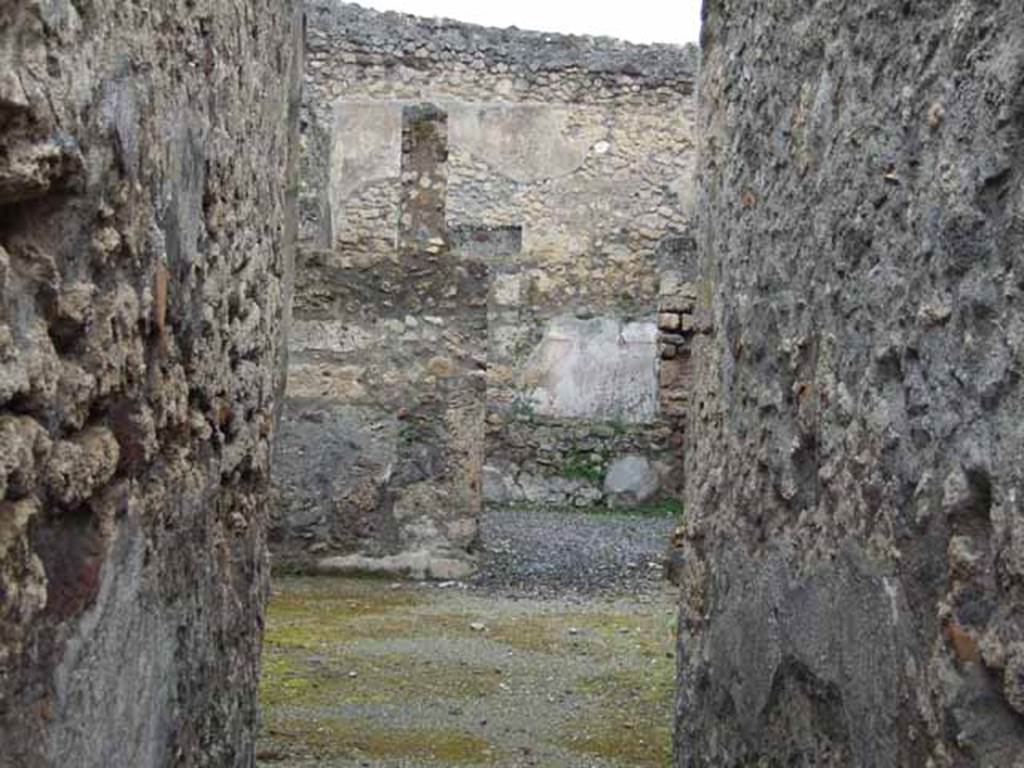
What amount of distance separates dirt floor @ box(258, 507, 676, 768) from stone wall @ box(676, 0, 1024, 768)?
33.1 inches

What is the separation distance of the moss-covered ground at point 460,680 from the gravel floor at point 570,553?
45 cm

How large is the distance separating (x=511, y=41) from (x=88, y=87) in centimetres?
1481

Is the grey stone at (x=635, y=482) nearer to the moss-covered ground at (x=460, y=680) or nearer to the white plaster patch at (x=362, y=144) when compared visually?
the moss-covered ground at (x=460, y=680)

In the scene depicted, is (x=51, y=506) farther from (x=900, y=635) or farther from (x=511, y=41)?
(x=511, y=41)

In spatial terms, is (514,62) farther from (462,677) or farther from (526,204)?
(462,677)

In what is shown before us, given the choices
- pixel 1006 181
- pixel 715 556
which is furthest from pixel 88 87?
pixel 715 556

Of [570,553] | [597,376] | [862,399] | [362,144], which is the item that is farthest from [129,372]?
[362,144]

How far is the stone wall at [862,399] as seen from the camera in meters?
1.72

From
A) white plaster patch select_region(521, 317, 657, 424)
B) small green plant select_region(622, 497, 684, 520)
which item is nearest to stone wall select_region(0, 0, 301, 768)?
small green plant select_region(622, 497, 684, 520)

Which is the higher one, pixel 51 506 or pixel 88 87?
pixel 88 87

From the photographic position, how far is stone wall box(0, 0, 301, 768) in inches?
57.3

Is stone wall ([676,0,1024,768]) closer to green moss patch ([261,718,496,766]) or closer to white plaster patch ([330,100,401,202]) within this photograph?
green moss patch ([261,718,496,766])

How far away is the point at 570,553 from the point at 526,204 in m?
8.19

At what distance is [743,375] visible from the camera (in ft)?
9.90
